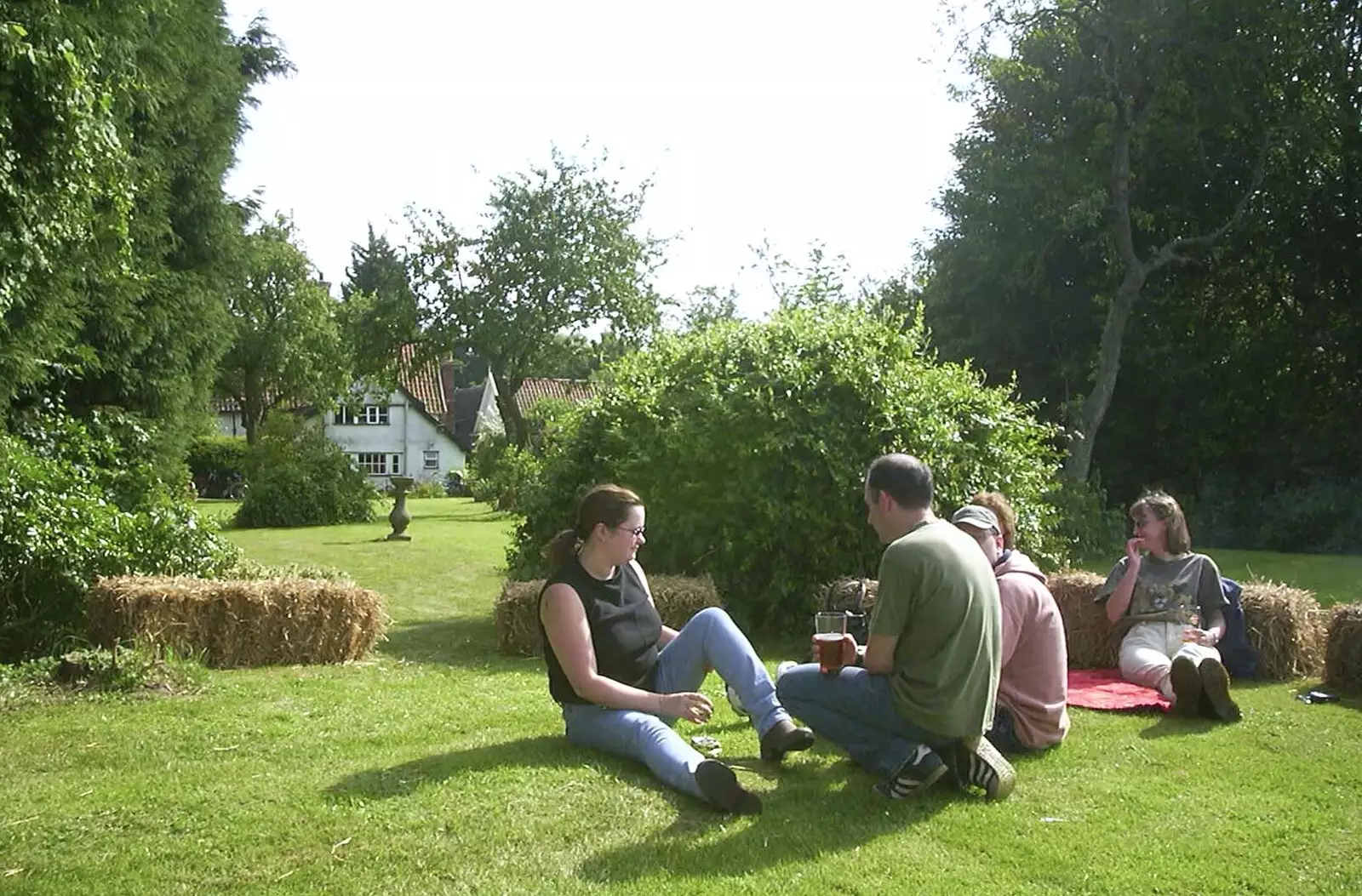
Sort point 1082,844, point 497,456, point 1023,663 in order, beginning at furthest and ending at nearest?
1. point 497,456
2. point 1023,663
3. point 1082,844

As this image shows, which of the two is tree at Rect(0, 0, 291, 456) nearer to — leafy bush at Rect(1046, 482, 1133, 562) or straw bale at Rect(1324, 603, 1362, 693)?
straw bale at Rect(1324, 603, 1362, 693)

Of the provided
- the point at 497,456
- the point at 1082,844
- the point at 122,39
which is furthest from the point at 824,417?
the point at 497,456

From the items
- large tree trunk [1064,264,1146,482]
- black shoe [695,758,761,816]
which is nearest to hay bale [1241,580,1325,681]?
black shoe [695,758,761,816]

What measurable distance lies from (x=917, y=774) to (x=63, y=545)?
741 centimetres

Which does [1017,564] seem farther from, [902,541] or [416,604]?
[416,604]

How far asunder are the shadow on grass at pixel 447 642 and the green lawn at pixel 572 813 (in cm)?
222

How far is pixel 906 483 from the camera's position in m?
5.29

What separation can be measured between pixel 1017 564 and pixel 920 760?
1.50m

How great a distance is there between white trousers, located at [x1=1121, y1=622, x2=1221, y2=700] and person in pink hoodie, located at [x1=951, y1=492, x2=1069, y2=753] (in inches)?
71.8

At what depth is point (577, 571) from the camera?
5848 millimetres

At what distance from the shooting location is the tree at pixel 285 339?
174 ft

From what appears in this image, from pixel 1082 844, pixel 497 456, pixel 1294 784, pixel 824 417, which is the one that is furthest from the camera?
pixel 497 456

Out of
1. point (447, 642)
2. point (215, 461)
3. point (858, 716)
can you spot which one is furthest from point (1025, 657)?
point (215, 461)

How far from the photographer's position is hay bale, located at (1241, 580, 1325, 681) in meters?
8.85
